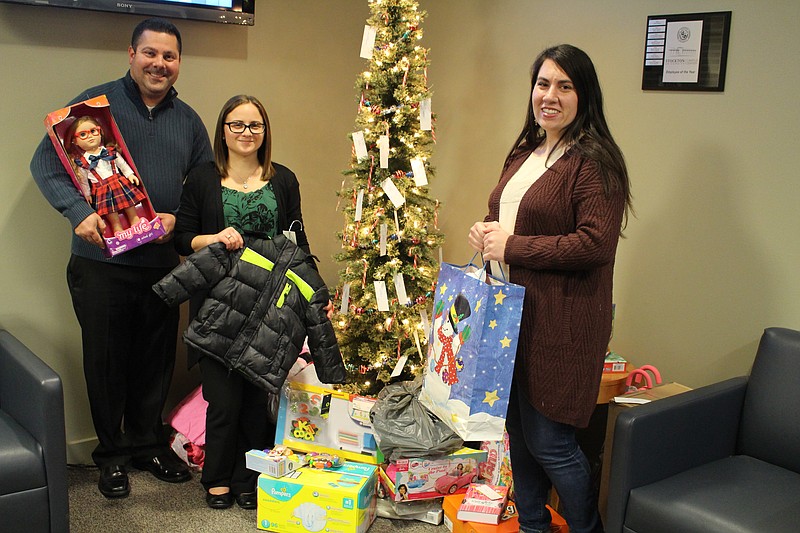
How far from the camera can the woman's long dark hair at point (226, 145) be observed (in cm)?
268

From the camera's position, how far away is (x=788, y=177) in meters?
2.48

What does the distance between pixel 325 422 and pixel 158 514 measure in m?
0.69

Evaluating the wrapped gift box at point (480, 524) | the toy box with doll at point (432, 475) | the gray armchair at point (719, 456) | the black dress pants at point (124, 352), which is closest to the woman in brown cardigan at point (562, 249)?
the gray armchair at point (719, 456)

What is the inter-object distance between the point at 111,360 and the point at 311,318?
79cm

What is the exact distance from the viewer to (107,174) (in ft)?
8.61

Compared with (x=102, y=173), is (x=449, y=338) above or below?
below

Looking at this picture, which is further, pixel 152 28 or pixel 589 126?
pixel 152 28

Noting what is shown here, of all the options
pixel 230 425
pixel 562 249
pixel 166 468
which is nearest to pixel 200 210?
pixel 230 425

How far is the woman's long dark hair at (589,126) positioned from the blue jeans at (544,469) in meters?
0.70

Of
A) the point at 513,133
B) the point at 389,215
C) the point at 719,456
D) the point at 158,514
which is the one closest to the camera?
the point at 719,456

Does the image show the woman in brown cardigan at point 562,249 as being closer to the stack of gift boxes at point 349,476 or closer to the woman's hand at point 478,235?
the woman's hand at point 478,235

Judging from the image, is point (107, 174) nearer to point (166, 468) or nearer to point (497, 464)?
point (166, 468)

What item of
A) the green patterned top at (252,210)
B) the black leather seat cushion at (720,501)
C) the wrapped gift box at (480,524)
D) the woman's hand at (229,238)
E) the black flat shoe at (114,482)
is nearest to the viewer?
the black leather seat cushion at (720,501)

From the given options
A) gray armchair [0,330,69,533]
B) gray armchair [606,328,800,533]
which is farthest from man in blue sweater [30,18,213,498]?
gray armchair [606,328,800,533]
